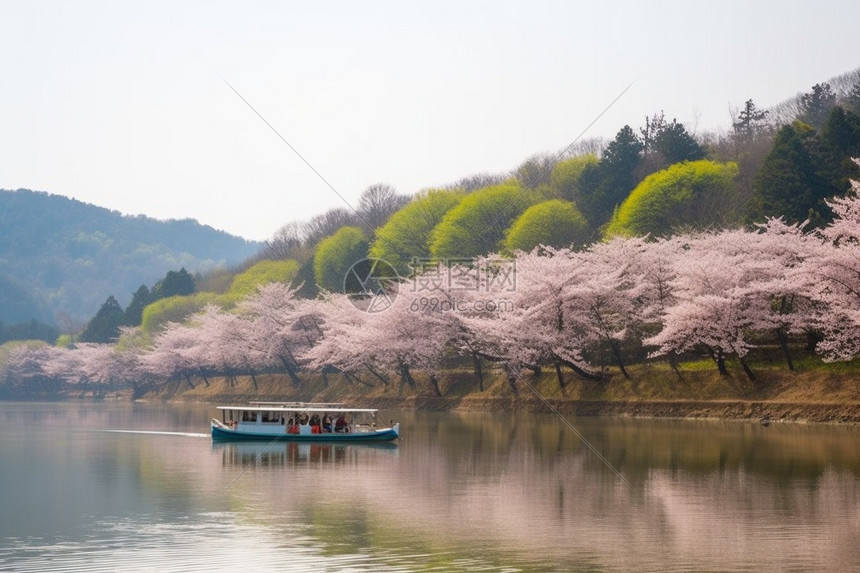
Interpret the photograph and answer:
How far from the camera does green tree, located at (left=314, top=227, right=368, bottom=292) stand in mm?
115500

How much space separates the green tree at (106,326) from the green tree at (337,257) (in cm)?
4436

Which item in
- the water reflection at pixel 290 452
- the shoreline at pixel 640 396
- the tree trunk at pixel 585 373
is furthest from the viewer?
the tree trunk at pixel 585 373

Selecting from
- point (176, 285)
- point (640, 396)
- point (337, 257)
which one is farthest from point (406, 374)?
point (176, 285)

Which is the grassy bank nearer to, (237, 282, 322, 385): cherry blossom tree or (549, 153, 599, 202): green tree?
(237, 282, 322, 385): cherry blossom tree

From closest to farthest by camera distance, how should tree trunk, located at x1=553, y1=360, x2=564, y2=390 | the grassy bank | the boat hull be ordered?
the boat hull < the grassy bank < tree trunk, located at x1=553, y1=360, x2=564, y2=390

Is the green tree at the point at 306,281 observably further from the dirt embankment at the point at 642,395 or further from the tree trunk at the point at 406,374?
the tree trunk at the point at 406,374

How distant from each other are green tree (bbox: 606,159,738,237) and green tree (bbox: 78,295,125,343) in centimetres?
8977

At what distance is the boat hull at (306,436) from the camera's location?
4634cm

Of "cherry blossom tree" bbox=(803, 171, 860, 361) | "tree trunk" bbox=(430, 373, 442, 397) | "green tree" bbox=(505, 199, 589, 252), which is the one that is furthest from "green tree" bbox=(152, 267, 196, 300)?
"cherry blossom tree" bbox=(803, 171, 860, 361)

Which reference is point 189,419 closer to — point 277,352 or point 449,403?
point 449,403

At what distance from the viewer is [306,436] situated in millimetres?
48062

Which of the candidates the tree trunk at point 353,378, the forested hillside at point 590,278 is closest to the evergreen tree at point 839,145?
the forested hillside at point 590,278

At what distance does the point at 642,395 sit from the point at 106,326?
372 feet

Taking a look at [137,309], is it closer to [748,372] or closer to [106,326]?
[106,326]
